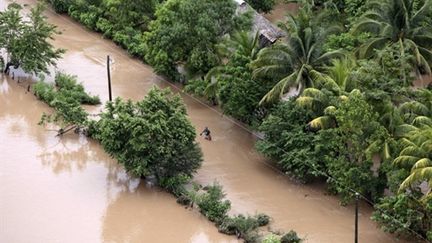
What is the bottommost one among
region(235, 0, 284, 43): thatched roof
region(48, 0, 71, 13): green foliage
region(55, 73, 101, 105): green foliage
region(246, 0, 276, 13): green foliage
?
region(55, 73, 101, 105): green foliage

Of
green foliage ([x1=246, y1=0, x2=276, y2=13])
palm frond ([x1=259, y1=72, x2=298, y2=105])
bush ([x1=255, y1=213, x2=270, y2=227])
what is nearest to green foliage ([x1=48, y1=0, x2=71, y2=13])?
green foliage ([x1=246, y1=0, x2=276, y2=13])

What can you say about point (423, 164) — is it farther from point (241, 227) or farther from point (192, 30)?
point (192, 30)

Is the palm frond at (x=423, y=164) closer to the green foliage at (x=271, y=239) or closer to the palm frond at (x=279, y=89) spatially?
the green foliage at (x=271, y=239)

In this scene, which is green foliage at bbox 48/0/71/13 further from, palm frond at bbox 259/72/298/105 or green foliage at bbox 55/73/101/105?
palm frond at bbox 259/72/298/105

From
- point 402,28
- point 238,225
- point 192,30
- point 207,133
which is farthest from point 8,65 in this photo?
point 402,28

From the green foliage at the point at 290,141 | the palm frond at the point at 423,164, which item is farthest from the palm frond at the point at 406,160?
the green foliage at the point at 290,141

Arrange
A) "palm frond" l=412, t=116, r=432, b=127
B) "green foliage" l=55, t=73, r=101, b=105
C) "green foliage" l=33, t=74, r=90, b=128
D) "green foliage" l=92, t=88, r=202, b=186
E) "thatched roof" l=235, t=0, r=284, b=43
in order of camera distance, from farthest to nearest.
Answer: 1. "thatched roof" l=235, t=0, r=284, b=43
2. "green foliage" l=55, t=73, r=101, b=105
3. "green foliage" l=33, t=74, r=90, b=128
4. "green foliage" l=92, t=88, r=202, b=186
5. "palm frond" l=412, t=116, r=432, b=127
